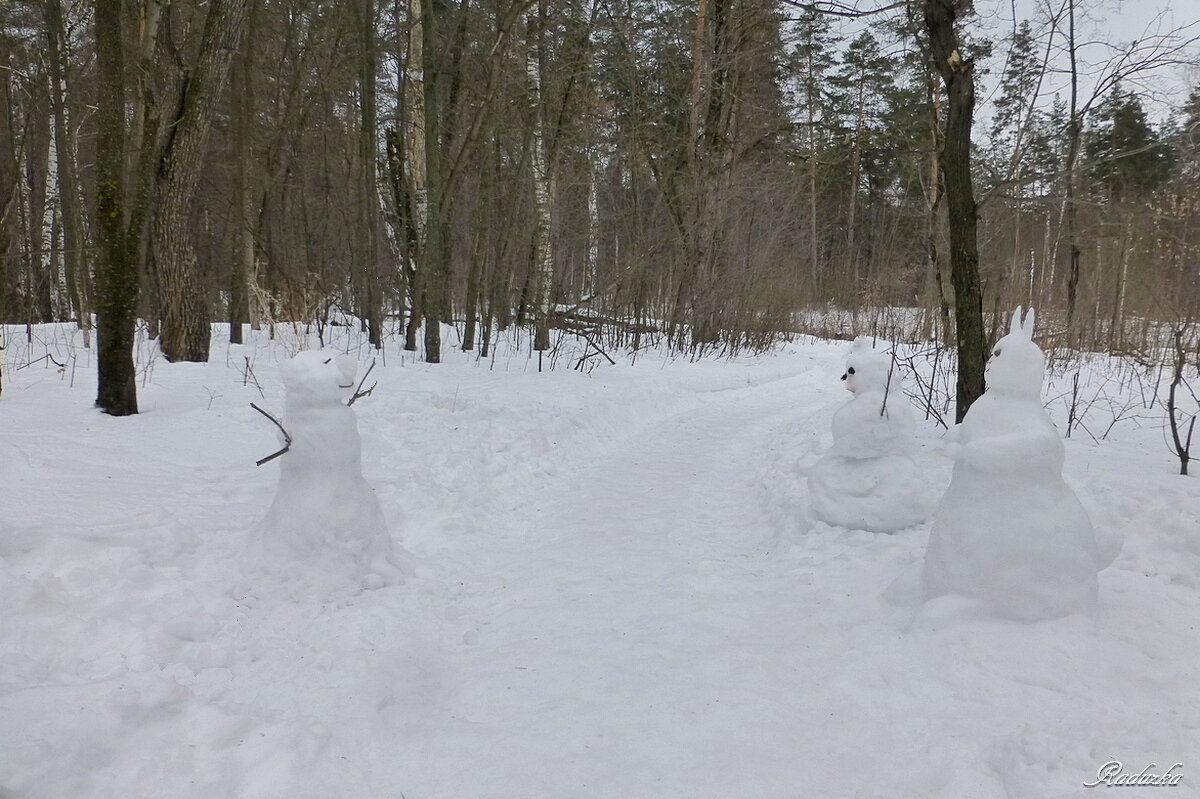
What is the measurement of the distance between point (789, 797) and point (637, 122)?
1214 centimetres

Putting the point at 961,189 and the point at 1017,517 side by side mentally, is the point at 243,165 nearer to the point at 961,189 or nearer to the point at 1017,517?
the point at 961,189

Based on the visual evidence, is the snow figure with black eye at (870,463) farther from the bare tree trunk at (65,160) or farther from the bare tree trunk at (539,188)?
the bare tree trunk at (65,160)

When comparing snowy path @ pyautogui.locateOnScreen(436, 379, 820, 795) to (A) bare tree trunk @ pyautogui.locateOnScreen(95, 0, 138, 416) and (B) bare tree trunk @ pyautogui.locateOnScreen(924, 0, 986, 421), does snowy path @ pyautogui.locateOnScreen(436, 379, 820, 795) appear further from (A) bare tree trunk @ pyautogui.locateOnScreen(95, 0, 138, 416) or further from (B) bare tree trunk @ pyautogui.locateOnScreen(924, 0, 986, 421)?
(A) bare tree trunk @ pyautogui.locateOnScreen(95, 0, 138, 416)

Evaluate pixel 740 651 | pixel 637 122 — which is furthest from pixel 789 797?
pixel 637 122

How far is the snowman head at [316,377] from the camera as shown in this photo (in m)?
3.17

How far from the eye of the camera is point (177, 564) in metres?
2.97

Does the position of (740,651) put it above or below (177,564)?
below

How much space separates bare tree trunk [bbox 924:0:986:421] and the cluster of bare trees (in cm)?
2

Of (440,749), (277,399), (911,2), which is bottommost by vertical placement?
(440,749)

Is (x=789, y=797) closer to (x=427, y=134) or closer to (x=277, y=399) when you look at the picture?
(x=277, y=399)

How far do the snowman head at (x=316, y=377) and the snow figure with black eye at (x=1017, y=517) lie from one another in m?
2.84

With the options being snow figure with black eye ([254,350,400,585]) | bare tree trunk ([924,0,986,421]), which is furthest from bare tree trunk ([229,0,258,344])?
bare tree trunk ([924,0,986,421])

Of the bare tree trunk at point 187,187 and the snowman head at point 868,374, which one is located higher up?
the bare tree trunk at point 187,187

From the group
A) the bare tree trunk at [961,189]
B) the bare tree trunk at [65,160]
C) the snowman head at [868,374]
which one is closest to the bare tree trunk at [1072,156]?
the bare tree trunk at [961,189]
